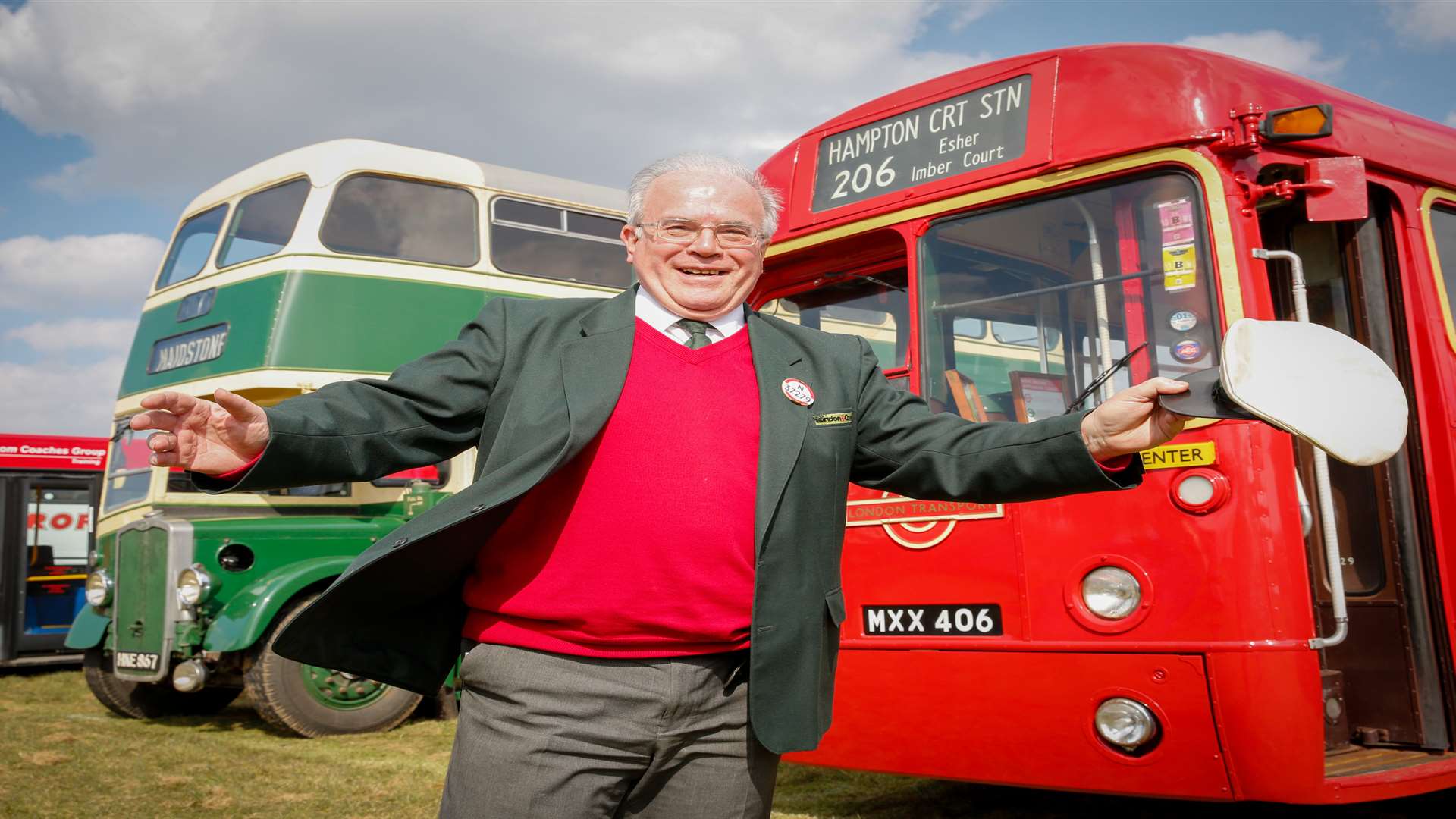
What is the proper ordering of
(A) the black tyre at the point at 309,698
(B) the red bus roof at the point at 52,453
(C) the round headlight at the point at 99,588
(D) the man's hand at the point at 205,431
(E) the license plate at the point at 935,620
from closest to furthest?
(D) the man's hand at the point at 205,431 < (E) the license plate at the point at 935,620 < (A) the black tyre at the point at 309,698 < (C) the round headlight at the point at 99,588 < (B) the red bus roof at the point at 52,453

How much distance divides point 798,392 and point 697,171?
486 millimetres

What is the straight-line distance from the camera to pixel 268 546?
8406mm

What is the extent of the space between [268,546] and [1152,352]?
253 inches

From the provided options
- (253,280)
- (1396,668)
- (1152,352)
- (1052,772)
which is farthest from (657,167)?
(253,280)

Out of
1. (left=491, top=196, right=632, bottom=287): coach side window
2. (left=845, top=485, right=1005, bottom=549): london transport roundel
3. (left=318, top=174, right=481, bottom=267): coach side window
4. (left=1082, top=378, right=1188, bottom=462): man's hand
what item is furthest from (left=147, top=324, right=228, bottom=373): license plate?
(left=1082, top=378, right=1188, bottom=462): man's hand

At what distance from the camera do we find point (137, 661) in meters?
8.04

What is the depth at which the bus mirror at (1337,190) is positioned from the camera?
12.5 ft

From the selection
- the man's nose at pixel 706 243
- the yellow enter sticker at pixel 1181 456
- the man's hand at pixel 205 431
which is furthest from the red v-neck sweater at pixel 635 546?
the yellow enter sticker at pixel 1181 456

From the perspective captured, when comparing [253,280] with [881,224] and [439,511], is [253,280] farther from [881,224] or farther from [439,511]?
[439,511]

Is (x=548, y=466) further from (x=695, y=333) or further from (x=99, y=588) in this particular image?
(x=99, y=588)

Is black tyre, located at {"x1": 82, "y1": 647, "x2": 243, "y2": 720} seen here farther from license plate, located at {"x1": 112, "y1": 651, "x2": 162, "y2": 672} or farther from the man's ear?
the man's ear

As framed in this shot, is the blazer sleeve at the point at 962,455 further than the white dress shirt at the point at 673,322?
No

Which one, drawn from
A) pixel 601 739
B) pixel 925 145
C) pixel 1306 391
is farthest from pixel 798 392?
pixel 925 145

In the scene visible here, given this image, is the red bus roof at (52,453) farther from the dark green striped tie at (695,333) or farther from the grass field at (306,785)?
the dark green striped tie at (695,333)
